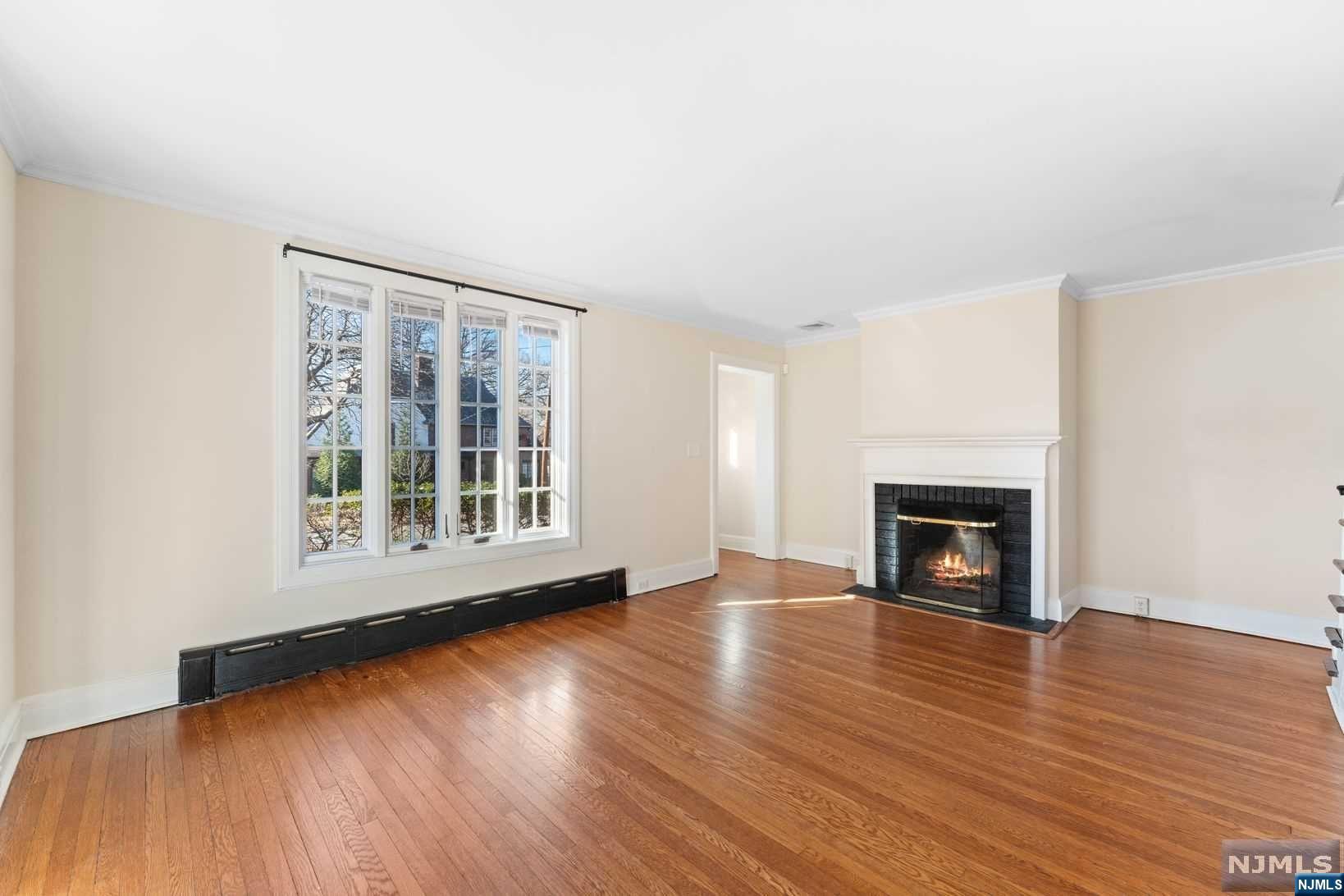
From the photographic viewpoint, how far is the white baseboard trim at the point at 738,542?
22.9 feet

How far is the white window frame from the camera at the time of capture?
3207 mm

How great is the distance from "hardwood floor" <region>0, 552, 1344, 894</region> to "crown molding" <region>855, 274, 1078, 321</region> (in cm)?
265

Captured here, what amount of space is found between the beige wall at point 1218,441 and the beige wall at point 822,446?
199cm

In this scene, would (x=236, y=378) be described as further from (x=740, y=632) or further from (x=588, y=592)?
(x=740, y=632)

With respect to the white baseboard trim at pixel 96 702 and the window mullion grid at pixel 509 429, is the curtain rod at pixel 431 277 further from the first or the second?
the white baseboard trim at pixel 96 702

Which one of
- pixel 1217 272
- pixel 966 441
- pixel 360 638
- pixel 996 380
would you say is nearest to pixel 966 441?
pixel 966 441

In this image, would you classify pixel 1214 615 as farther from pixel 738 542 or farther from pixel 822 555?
pixel 738 542

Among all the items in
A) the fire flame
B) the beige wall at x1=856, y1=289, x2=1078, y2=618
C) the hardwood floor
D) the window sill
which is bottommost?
the hardwood floor

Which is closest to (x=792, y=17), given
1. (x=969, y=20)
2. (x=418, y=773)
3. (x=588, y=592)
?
(x=969, y=20)

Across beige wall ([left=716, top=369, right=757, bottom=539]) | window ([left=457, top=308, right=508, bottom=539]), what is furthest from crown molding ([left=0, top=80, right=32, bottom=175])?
beige wall ([left=716, top=369, right=757, bottom=539])

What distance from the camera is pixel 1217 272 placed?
13.2 ft

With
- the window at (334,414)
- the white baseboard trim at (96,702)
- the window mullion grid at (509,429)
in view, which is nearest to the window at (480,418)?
the window mullion grid at (509,429)

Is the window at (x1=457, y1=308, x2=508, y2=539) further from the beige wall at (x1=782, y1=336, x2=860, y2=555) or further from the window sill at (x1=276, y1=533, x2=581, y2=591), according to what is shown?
the beige wall at (x1=782, y1=336, x2=860, y2=555)

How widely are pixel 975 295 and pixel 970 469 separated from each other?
4.67 ft
